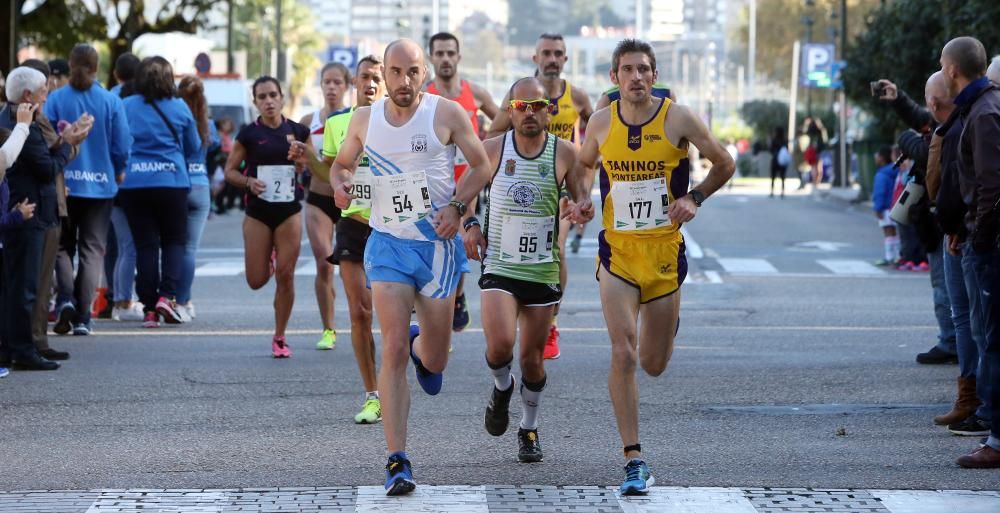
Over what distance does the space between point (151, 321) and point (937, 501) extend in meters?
8.46

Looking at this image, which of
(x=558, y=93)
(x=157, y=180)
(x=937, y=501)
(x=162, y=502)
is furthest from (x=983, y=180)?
(x=157, y=180)

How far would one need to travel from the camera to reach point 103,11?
43688 millimetres

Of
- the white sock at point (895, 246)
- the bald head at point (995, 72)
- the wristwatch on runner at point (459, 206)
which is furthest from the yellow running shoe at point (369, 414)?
the white sock at point (895, 246)

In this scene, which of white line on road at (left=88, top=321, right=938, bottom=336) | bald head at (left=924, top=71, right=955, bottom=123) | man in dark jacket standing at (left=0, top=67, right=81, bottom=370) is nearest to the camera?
bald head at (left=924, top=71, right=955, bottom=123)

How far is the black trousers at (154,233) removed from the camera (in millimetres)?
14484

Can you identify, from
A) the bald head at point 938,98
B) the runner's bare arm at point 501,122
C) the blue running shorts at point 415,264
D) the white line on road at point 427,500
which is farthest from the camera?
the runner's bare arm at point 501,122

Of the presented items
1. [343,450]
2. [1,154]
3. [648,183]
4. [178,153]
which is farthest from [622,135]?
[178,153]

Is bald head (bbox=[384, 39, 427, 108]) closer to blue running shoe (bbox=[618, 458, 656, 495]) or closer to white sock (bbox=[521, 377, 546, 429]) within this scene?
white sock (bbox=[521, 377, 546, 429])

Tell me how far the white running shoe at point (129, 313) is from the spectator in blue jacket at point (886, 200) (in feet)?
32.6

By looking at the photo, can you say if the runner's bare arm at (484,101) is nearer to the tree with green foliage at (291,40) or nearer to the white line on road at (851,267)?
the white line on road at (851,267)

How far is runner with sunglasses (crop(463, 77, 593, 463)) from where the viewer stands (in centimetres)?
846

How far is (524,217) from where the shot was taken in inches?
341

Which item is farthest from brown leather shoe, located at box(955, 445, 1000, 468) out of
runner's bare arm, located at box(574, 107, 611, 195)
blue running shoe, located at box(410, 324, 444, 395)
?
blue running shoe, located at box(410, 324, 444, 395)

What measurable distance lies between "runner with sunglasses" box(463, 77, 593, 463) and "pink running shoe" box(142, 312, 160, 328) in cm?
624
